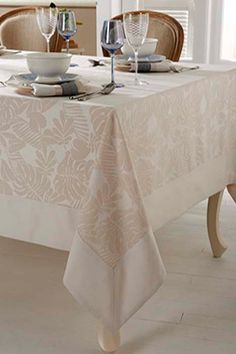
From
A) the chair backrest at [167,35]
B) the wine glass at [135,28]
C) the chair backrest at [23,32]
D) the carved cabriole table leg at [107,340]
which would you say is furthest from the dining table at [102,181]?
the chair backrest at [23,32]

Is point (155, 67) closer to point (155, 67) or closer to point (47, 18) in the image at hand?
point (155, 67)

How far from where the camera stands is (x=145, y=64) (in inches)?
88.3

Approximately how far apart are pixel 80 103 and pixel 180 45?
1281 mm

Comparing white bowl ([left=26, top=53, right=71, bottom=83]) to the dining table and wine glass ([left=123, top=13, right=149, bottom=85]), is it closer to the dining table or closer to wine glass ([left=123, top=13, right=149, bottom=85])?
the dining table

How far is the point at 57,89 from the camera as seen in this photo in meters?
1.80

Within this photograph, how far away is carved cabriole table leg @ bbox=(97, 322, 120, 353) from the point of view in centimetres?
183

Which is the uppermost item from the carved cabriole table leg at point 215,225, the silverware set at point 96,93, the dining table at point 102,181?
the silverware set at point 96,93

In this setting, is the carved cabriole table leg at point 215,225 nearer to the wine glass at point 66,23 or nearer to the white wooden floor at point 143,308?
the white wooden floor at point 143,308

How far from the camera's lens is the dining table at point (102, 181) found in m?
1.66

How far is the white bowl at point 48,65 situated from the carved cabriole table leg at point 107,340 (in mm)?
709

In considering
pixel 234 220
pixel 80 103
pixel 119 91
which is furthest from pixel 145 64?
pixel 234 220

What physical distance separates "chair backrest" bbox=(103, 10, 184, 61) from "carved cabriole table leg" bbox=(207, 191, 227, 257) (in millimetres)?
654

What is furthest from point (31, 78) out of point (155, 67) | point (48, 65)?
point (155, 67)

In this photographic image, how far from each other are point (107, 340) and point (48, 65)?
0.79 m
